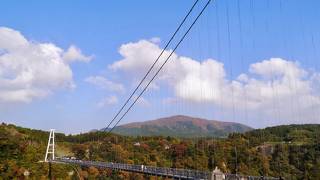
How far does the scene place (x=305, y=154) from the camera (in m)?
108

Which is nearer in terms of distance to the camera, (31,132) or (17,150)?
(17,150)

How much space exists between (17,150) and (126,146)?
51.5 meters

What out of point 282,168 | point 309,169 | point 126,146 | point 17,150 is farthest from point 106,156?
point 309,169

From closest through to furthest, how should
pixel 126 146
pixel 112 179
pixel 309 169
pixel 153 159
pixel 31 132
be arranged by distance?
pixel 309 169
pixel 112 179
pixel 153 159
pixel 126 146
pixel 31 132

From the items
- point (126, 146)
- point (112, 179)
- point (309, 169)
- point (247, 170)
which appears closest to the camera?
point (309, 169)

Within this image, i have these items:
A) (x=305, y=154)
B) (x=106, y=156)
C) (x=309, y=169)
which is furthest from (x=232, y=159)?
(x=106, y=156)

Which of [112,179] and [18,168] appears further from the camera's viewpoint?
[112,179]

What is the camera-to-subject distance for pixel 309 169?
94.4m

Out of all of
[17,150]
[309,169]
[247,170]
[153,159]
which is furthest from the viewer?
[153,159]

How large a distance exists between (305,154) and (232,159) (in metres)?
16.8

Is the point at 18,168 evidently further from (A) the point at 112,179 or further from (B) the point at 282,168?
(B) the point at 282,168

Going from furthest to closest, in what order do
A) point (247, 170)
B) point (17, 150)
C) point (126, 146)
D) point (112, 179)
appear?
point (126, 146) → point (112, 179) → point (247, 170) → point (17, 150)

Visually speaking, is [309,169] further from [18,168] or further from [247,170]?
[18,168]

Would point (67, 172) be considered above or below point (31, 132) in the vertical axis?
below
